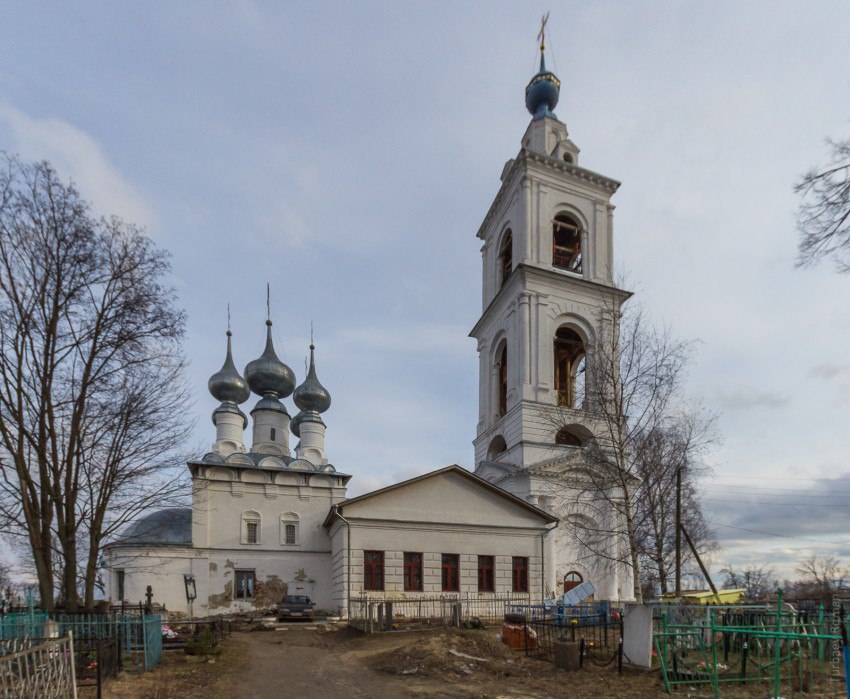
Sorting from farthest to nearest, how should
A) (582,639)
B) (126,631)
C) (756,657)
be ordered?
(126,631) < (582,639) < (756,657)

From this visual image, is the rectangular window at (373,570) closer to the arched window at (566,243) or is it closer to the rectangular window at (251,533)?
the rectangular window at (251,533)

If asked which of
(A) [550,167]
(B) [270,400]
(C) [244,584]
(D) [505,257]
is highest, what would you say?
(A) [550,167]

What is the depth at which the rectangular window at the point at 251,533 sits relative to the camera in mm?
31578

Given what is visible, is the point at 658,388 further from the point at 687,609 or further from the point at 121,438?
the point at 121,438

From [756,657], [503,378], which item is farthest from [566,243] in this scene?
[756,657]

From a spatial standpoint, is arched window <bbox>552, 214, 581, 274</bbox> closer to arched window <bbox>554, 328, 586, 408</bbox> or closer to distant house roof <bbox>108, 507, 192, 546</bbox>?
arched window <bbox>554, 328, 586, 408</bbox>

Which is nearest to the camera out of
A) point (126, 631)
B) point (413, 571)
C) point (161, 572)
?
point (126, 631)

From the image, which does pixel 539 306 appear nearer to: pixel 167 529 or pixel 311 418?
pixel 311 418

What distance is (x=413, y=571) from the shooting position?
24.6m

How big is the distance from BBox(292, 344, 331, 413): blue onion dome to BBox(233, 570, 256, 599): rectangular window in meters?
13.8

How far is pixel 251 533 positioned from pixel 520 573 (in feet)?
48.5

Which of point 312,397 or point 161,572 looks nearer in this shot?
point 161,572

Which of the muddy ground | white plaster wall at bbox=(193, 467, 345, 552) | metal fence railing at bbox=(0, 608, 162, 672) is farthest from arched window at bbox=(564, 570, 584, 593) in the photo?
metal fence railing at bbox=(0, 608, 162, 672)

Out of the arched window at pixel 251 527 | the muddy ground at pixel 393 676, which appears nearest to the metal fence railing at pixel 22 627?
the muddy ground at pixel 393 676
